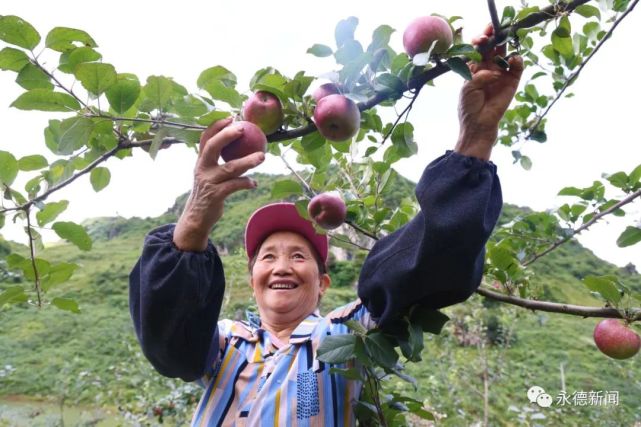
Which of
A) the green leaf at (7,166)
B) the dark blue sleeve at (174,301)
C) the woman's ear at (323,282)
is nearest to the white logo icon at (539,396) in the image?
the woman's ear at (323,282)

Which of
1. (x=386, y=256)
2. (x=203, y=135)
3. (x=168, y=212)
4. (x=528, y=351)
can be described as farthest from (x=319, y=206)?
(x=168, y=212)

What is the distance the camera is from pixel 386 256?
0.86 m

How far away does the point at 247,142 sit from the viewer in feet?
2.34

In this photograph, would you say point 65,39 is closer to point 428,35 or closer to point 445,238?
point 428,35

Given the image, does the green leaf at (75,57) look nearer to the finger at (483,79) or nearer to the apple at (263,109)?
the apple at (263,109)

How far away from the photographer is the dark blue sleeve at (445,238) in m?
0.73

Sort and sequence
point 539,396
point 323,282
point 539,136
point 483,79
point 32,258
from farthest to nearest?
point 539,396
point 539,136
point 323,282
point 32,258
point 483,79

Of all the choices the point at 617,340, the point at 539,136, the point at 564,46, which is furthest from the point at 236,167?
the point at 539,136

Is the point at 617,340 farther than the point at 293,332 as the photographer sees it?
Yes

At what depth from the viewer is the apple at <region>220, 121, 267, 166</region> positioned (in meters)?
0.71

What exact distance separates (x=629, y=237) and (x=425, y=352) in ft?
27.8

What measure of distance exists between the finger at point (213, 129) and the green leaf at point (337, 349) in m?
0.40

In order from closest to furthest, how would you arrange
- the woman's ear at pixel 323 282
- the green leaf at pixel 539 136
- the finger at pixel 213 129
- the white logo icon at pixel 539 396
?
1. the finger at pixel 213 129
2. the woman's ear at pixel 323 282
3. the green leaf at pixel 539 136
4. the white logo icon at pixel 539 396

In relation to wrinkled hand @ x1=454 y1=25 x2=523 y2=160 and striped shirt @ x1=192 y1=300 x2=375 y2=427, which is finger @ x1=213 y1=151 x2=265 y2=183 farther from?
striped shirt @ x1=192 y1=300 x2=375 y2=427
